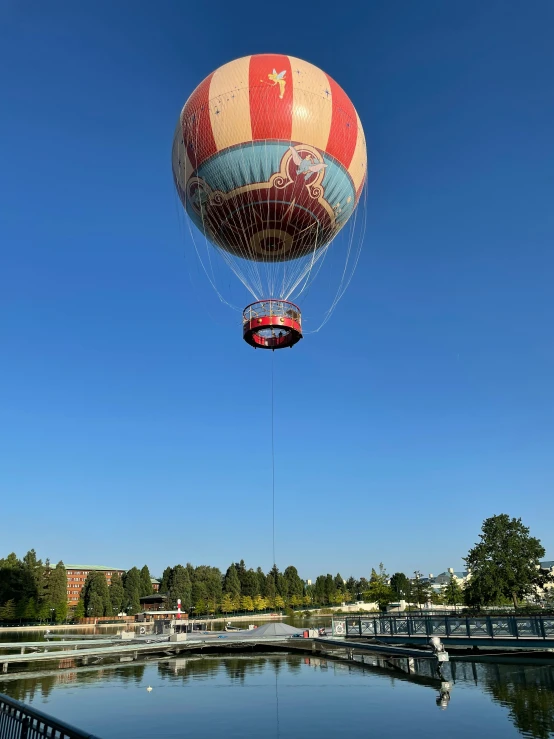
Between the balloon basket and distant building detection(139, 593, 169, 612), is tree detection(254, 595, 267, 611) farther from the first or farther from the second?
the balloon basket

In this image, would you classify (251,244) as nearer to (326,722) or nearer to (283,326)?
(283,326)

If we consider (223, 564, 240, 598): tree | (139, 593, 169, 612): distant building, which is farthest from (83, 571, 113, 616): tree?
(223, 564, 240, 598): tree

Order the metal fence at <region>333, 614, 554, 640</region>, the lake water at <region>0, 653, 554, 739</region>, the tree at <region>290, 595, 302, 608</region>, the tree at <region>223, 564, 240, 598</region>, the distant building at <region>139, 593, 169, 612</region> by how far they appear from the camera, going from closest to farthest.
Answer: the lake water at <region>0, 653, 554, 739</region> → the metal fence at <region>333, 614, 554, 640</region> → the distant building at <region>139, 593, 169, 612</region> → the tree at <region>223, 564, 240, 598</region> → the tree at <region>290, 595, 302, 608</region>

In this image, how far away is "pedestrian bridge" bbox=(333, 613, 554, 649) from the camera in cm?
2745

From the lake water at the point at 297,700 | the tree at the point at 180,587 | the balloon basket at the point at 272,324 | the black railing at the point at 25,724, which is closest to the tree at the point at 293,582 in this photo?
the tree at the point at 180,587

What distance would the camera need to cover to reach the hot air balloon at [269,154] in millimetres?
24328

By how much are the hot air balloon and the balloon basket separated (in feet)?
0.16

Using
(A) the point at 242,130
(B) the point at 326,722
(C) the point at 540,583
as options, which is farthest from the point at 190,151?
(C) the point at 540,583

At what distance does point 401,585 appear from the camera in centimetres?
10500

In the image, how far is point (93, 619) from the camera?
315 feet

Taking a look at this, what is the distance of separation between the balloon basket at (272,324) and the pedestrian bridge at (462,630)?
754 inches

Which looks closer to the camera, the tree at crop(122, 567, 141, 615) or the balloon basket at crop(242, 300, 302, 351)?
the balloon basket at crop(242, 300, 302, 351)

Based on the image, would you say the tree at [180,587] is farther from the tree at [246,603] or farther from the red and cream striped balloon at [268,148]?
the red and cream striped balloon at [268,148]

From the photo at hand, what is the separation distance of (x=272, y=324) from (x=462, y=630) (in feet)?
72.0
